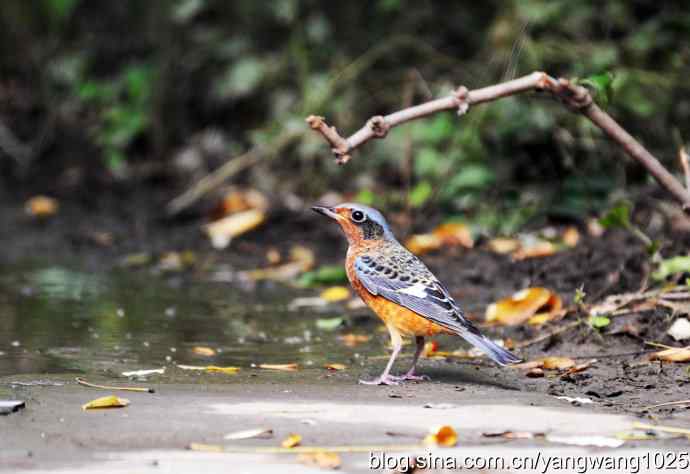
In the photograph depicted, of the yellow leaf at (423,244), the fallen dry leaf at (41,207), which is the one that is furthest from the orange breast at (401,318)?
the fallen dry leaf at (41,207)

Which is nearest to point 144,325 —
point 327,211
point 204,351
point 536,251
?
point 204,351

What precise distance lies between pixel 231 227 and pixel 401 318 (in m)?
4.70

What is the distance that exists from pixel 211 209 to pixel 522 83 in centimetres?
562

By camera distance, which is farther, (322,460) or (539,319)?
(539,319)

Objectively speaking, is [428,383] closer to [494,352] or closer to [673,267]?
[494,352]

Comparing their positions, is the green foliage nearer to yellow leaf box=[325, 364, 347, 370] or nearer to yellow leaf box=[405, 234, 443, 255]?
yellow leaf box=[405, 234, 443, 255]

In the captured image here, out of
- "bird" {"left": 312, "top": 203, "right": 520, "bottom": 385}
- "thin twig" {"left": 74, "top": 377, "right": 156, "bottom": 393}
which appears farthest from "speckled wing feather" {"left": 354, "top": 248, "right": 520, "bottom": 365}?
"thin twig" {"left": 74, "top": 377, "right": 156, "bottom": 393}

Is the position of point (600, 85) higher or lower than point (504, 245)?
higher

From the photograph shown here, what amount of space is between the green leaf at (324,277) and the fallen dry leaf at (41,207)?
3.53 m

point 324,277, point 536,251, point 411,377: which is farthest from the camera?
point 324,277

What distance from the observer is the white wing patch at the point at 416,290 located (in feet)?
16.6

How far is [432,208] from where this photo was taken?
9.18 m

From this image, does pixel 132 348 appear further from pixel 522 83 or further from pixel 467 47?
pixel 467 47

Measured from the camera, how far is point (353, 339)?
20.7 ft
